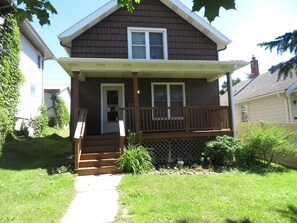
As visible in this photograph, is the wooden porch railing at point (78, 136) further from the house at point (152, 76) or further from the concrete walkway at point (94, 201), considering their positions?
the concrete walkway at point (94, 201)

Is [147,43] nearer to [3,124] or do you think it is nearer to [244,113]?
[3,124]

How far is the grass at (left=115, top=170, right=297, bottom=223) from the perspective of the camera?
4.42 m

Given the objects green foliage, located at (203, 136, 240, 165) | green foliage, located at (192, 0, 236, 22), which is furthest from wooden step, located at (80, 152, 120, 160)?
green foliage, located at (192, 0, 236, 22)

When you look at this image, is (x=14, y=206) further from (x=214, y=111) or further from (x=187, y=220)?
(x=214, y=111)

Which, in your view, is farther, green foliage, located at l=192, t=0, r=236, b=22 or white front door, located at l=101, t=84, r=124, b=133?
white front door, located at l=101, t=84, r=124, b=133

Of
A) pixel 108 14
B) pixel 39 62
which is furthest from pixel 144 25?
pixel 39 62

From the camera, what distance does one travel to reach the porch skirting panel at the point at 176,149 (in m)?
A: 9.73

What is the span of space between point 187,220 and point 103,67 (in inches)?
263

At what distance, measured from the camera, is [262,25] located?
22.3ft

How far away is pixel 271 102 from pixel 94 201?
42.8 feet

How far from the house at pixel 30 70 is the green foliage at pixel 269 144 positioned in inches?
437

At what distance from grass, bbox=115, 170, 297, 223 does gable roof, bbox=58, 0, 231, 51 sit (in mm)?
6839

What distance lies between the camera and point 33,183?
261 inches

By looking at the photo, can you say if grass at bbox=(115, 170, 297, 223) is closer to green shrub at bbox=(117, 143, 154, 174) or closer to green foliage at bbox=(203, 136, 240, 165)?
green shrub at bbox=(117, 143, 154, 174)
